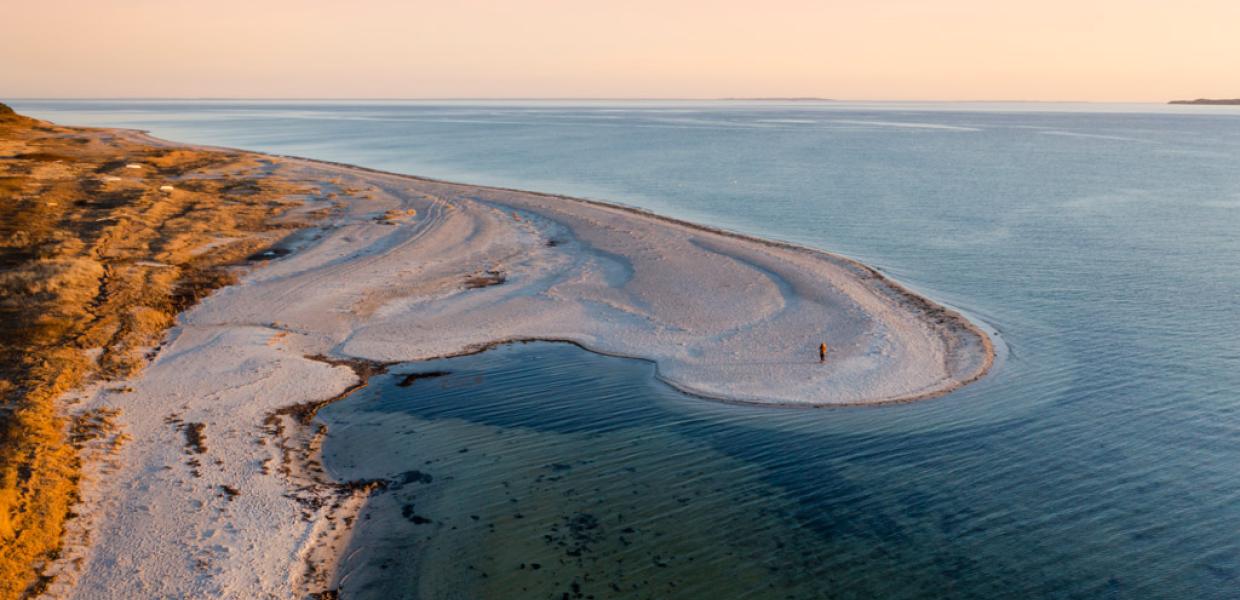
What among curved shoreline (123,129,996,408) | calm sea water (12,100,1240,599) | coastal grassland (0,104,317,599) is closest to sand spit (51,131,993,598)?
curved shoreline (123,129,996,408)

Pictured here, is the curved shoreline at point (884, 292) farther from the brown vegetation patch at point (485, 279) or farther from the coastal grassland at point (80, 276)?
the coastal grassland at point (80, 276)

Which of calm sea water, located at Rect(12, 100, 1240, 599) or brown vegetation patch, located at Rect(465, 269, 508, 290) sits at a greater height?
brown vegetation patch, located at Rect(465, 269, 508, 290)

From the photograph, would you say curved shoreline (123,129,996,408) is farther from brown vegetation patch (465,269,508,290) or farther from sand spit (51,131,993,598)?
brown vegetation patch (465,269,508,290)

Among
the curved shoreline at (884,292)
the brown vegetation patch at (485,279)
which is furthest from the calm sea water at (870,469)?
the brown vegetation patch at (485,279)

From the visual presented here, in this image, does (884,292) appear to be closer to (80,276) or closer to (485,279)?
(485,279)

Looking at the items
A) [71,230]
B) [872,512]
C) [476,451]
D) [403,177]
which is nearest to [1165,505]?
[872,512]

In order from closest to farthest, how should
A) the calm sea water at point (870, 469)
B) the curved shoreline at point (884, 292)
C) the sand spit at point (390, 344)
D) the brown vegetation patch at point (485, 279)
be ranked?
the calm sea water at point (870, 469) < the sand spit at point (390, 344) < the curved shoreline at point (884, 292) < the brown vegetation patch at point (485, 279)

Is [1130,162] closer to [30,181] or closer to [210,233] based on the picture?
[210,233]
